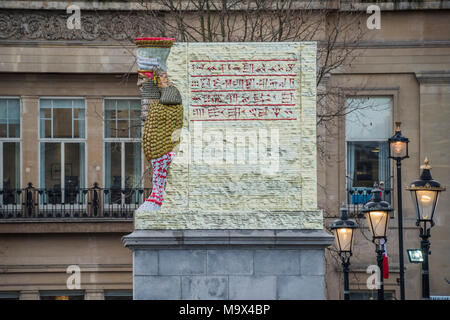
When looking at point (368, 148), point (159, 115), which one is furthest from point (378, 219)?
point (368, 148)

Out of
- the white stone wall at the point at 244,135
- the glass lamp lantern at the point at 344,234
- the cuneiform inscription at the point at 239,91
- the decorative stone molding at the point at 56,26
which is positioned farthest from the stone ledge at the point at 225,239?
the decorative stone molding at the point at 56,26

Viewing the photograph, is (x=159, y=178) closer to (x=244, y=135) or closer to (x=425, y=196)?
(x=244, y=135)

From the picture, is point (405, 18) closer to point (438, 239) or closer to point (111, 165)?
point (438, 239)

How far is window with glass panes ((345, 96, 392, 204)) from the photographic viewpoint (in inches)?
1185

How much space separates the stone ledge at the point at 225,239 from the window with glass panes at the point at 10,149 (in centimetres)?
1523

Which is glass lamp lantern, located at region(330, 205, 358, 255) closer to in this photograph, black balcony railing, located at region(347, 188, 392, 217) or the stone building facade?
the stone building facade

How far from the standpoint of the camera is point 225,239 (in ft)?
54.3

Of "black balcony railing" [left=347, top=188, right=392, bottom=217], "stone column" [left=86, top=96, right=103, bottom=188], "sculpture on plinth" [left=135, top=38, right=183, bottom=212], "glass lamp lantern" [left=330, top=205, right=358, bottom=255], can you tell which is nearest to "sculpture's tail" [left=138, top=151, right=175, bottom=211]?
"sculpture on plinth" [left=135, top=38, right=183, bottom=212]

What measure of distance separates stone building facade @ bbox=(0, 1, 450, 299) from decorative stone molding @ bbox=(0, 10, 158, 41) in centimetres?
3

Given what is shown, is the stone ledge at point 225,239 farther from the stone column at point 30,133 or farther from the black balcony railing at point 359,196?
the stone column at point 30,133

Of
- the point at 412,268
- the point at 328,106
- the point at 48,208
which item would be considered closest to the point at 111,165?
the point at 48,208

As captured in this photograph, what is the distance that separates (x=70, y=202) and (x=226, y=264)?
1516 centimetres

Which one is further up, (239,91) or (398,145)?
(239,91)

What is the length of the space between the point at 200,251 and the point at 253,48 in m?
3.25
